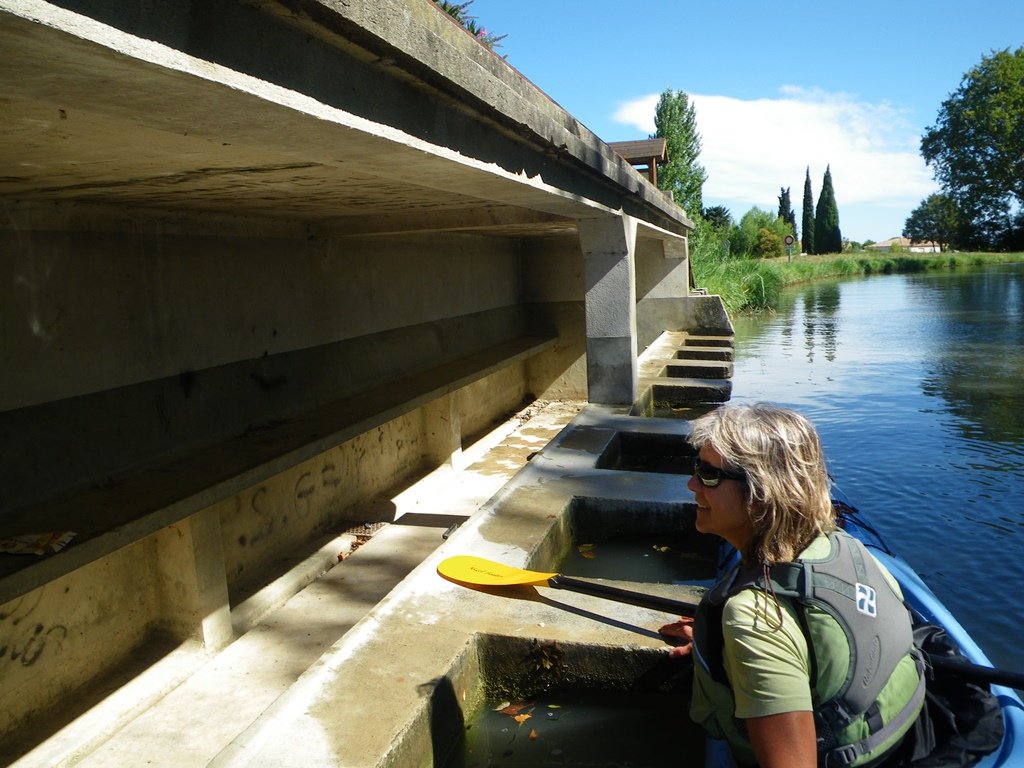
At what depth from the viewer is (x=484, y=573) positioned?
132 inches

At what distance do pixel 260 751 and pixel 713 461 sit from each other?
1.57 meters

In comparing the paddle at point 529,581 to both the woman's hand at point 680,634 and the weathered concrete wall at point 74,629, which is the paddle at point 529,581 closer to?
the woman's hand at point 680,634

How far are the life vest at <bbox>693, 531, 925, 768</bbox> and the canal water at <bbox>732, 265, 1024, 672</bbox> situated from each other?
2851 mm

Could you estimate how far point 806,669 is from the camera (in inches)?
65.4

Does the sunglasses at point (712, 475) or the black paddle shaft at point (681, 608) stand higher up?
the sunglasses at point (712, 475)

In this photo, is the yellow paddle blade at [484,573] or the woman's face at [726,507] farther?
the yellow paddle blade at [484,573]

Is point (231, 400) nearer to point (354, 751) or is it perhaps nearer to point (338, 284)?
point (338, 284)

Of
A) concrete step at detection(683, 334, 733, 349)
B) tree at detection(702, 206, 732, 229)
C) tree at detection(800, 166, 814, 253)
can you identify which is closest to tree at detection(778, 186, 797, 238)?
tree at detection(800, 166, 814, 253)

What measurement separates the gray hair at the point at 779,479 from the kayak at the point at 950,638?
2.22 ft

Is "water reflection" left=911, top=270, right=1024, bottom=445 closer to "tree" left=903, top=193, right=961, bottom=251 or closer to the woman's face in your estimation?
the woman's face

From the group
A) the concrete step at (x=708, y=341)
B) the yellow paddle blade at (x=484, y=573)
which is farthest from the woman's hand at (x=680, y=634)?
the concrete step at (x=708, y=341)

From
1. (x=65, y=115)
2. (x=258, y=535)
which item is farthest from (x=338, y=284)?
(x=65, y=115)

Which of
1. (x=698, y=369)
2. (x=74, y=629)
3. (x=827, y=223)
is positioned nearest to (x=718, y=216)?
(x=827, y=223)

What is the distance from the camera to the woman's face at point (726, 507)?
6.11ft
